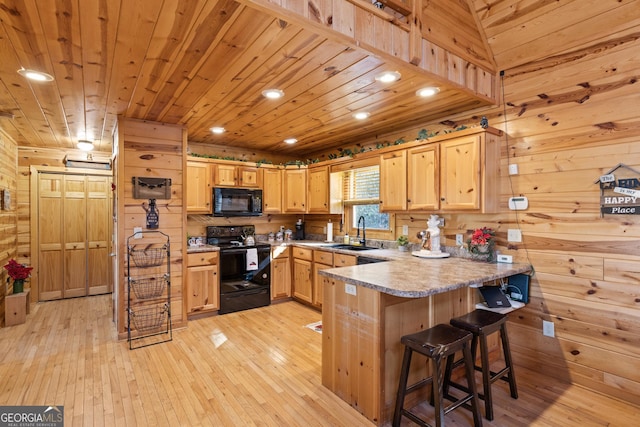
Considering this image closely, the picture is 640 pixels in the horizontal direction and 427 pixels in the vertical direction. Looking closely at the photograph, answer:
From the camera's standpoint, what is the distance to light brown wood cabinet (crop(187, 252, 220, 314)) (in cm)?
403

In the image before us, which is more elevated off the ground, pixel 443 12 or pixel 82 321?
pixel 443 12

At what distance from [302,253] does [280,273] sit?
46 centimetres

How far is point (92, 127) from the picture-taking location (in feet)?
12.8

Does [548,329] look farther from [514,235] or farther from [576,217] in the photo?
[576,217]

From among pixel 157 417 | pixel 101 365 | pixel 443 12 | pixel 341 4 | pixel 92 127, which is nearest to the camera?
pixel 341 4

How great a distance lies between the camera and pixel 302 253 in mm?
4676

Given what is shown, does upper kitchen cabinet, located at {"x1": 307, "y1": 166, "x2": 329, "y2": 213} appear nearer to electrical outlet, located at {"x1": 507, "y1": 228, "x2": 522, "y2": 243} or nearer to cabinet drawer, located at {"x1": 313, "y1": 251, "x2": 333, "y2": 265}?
cabinet drawer, located at {"x1": 313, "y1": 251, "x2": 333, "y2": 265}

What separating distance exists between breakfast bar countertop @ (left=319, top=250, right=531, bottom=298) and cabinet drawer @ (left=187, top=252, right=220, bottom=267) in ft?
7.14

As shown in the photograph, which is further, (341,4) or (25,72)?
(25,72)

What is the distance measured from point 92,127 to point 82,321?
2.39m

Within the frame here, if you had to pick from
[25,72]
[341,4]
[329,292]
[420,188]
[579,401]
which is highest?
[341,4]

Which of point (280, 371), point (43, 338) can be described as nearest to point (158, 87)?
point (280, 371)

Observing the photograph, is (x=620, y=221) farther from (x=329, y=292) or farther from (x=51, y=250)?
(x=51, y=250)

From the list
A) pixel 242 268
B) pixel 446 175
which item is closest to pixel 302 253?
pixel 242 268
